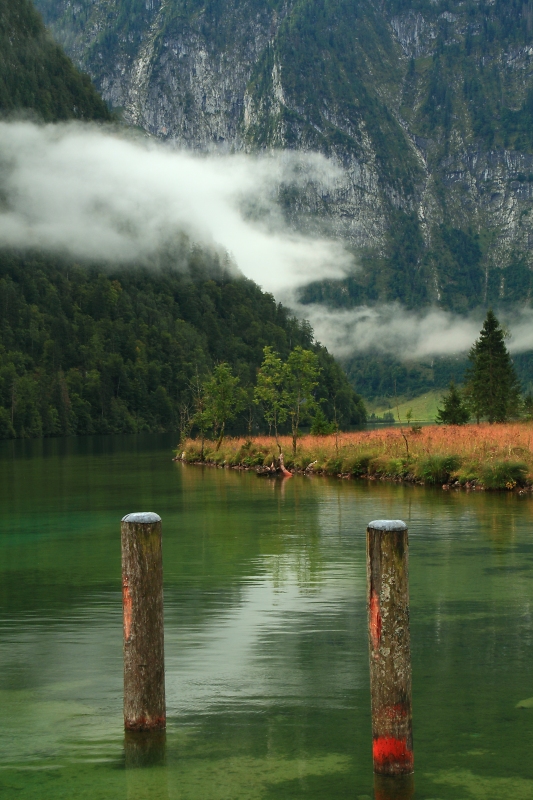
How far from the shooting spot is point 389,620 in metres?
8.57

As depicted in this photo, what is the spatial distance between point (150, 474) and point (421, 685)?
4805 cm

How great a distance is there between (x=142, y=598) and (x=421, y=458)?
3697cm

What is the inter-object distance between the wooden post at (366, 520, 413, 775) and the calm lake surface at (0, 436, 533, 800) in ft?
3.75

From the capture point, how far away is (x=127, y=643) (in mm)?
9492

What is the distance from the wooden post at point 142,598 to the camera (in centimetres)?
938

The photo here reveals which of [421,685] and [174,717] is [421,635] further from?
[174,717]

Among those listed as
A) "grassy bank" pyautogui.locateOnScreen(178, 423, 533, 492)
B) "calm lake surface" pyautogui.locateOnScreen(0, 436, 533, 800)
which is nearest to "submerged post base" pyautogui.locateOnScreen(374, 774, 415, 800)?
"calm lake surface" pyautogui.locateOnScreen(0, 436, 533, 800)

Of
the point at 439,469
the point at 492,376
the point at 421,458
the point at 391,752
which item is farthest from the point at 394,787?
the point at 492,376

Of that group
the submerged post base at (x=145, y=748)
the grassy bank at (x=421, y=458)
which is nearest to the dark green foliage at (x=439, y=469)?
the grassy bank at (x=421, y=458)

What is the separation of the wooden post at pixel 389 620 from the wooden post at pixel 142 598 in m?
2.02

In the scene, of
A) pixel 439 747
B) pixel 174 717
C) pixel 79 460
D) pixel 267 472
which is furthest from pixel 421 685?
pixel 79 460

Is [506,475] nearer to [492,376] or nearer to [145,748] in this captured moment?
[145,748]

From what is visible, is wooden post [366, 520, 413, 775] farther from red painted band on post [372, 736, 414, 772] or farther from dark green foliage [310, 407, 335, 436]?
dark green foliage [310, 407, 335, 436]

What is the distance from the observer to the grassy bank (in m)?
39.9
